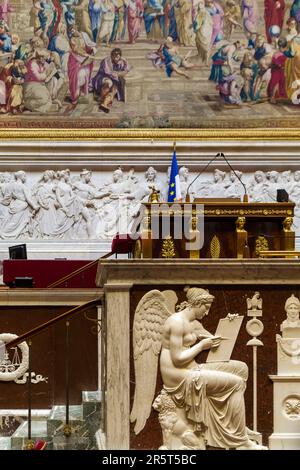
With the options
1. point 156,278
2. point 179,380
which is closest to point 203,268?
point 156,278

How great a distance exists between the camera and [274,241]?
9.49 m

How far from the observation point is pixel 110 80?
1644cm

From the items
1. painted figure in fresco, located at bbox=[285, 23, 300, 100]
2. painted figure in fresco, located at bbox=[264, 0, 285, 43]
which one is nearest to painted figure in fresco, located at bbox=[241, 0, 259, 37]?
painted figure in fresco, located at bbox=[264, 0, 285, 43]

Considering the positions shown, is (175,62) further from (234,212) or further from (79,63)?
(234,212)

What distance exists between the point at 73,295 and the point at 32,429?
232 centimetres

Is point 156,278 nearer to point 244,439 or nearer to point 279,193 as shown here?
point 244,439

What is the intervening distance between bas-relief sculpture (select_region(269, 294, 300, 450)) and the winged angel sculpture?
26 centimetres

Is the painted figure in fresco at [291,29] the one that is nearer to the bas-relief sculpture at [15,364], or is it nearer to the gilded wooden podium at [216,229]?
the gilded wooden podium at [216,229]

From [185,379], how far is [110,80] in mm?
9901

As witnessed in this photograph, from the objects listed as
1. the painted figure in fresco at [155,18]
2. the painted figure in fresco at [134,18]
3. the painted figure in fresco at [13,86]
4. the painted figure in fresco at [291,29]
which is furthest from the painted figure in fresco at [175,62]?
the painted figure in fresco at [13,86]

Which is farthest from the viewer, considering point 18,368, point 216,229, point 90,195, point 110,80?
point 110,80

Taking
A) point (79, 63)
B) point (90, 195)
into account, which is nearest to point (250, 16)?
point (79, 63)

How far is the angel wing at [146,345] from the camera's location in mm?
7355

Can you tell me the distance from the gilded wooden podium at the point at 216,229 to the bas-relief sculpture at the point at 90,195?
6.50m
